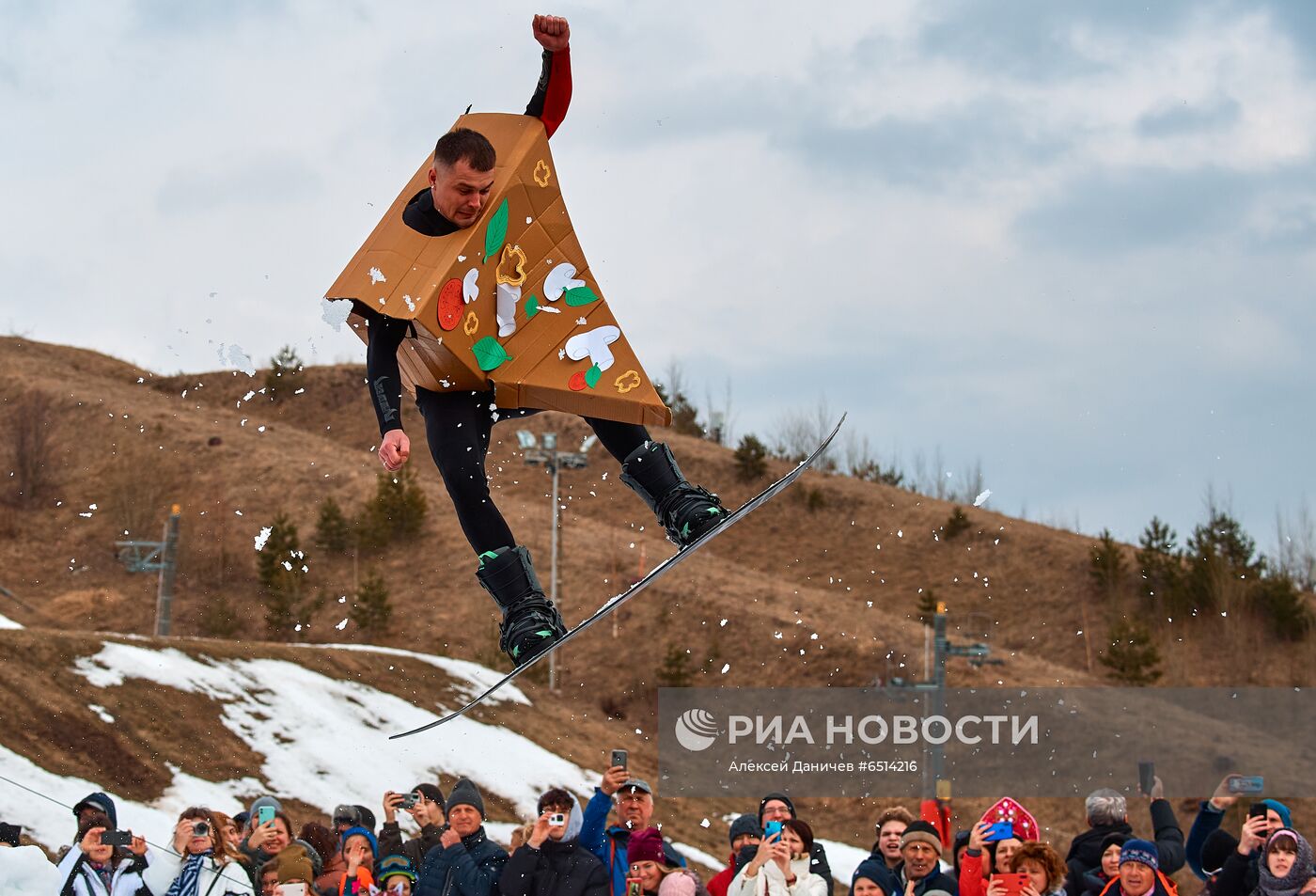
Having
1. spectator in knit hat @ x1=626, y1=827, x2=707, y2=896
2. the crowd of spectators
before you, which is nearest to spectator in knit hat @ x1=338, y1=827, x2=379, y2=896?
the crowd of spectators

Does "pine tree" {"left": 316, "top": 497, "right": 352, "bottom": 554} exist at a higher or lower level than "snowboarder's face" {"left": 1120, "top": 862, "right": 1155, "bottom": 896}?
higher

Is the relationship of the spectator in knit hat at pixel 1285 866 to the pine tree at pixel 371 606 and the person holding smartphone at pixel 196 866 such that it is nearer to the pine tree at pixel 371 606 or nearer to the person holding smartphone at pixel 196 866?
the person holding smartphone at pixel 196 866

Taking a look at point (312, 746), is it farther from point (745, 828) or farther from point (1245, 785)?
point (1245, 785)

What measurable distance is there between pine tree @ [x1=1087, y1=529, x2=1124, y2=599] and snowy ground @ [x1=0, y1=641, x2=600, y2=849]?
22.3 m

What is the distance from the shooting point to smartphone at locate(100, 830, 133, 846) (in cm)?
703

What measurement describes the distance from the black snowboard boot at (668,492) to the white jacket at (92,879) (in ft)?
9.96

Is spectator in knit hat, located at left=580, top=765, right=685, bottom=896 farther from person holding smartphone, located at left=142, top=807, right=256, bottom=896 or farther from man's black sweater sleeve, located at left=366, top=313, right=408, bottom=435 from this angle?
man's black sweater sleeve, located at left=366, top=313, right=408, bottom=435

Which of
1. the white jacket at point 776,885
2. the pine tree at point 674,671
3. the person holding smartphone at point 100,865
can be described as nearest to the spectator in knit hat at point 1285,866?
the white jacket at point 776,885

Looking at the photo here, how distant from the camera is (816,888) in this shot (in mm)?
6254

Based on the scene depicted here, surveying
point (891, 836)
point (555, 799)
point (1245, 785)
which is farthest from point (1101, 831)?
point (555, 799)

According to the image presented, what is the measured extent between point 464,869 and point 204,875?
1.31m

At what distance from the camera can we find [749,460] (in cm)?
2120

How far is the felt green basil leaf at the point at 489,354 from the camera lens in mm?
5824

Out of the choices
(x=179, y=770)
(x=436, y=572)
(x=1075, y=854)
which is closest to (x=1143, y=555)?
(x=436, y=572)
